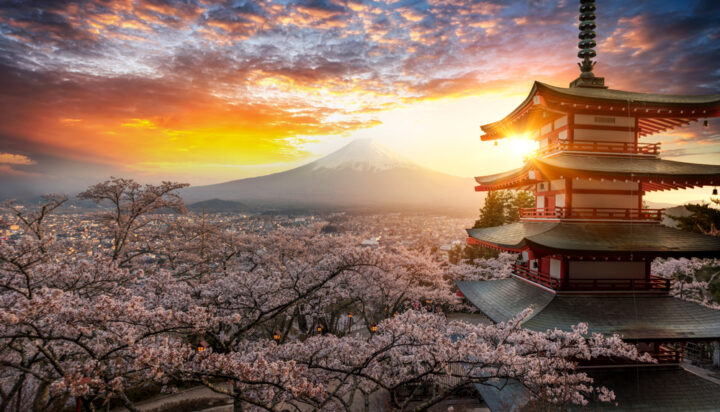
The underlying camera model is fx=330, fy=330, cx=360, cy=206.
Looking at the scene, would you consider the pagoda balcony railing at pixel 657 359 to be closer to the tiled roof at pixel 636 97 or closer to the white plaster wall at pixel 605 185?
the white plaster wall at pixel 605 185

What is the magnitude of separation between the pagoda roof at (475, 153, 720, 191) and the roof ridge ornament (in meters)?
2.88

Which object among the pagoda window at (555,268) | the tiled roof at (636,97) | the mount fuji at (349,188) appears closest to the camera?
the tiled roof at (636,97)

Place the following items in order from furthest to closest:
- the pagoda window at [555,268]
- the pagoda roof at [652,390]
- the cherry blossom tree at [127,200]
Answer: the cherry blossom tree at [127,200] → the pagoda window at [555,268] → the pagoda roof at [652,390]

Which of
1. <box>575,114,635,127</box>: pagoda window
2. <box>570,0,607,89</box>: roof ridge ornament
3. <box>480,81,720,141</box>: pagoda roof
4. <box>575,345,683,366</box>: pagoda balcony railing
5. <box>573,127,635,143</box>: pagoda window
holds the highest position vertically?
<box>570,0,607,89</box>: roof ridge ornament

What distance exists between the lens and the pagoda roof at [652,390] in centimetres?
782

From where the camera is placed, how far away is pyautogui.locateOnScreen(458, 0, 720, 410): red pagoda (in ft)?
27.4

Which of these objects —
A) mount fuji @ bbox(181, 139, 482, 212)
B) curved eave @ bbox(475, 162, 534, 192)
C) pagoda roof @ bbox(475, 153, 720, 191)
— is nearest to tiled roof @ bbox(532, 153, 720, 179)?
pagoda roof @ bbox(475, 153, 720, 191)

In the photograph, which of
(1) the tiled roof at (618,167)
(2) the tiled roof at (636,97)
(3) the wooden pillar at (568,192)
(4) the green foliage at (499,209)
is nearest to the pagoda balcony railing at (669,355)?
(3) the wooden pillar at (568,192)

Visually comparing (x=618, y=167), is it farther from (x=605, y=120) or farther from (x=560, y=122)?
(x=560, y=122)

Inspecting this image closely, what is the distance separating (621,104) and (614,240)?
13.5ft

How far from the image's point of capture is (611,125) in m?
10.3

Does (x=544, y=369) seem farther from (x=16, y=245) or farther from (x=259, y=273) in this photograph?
(x=16, y=245)

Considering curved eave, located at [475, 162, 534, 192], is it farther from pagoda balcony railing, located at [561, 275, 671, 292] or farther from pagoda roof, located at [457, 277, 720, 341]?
pagoda roof, located at [457, 277, 720, 341]

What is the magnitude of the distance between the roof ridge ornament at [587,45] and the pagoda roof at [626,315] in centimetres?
697
